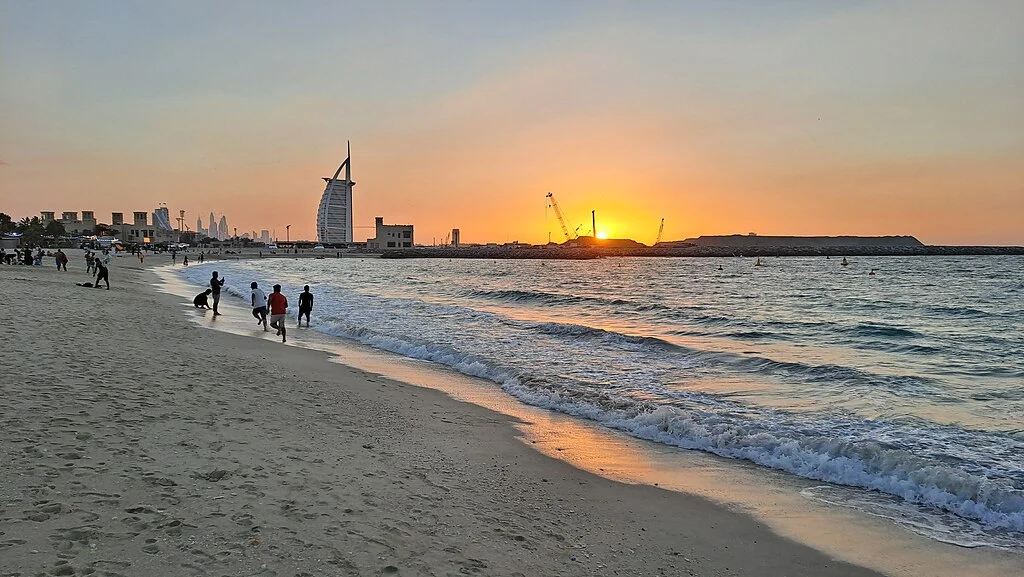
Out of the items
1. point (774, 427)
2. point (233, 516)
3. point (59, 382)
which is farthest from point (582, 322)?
point (233, 516)

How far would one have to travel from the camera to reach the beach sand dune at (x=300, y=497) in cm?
391

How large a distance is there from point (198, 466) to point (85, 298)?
20.5 metres

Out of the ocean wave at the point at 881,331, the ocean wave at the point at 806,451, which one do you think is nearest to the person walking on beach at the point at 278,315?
the ocean wave at the point at 806,451

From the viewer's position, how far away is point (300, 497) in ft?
16.3

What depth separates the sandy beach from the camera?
154 inches

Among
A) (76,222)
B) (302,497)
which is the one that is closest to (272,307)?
(302,497)

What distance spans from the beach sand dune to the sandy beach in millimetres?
20

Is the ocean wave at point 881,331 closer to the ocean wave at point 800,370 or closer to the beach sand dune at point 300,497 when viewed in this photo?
the ocean wave at point 800,370

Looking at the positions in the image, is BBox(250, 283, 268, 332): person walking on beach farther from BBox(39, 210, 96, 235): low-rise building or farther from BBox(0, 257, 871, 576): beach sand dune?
BBox(39, 210, 96, 235): low-rise building

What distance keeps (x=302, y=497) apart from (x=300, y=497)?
0.02m

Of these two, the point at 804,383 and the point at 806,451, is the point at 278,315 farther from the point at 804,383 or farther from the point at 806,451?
the point at 806,451

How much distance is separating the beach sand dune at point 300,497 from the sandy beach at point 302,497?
0.02m

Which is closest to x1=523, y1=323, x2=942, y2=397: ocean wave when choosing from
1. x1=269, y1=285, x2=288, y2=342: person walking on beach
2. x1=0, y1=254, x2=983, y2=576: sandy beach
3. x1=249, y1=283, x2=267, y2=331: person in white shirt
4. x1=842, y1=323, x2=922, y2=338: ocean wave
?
x1=842, y1=323, x2=922, y2=338: ocean wave

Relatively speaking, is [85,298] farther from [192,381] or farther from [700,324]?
[700,324]
